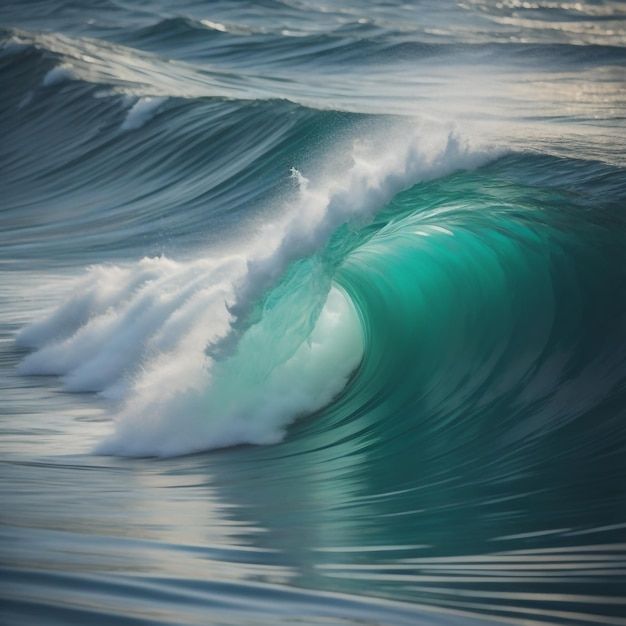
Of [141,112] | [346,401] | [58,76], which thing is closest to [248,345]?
[346,401]

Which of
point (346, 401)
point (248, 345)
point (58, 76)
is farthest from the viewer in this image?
point (58, 76)

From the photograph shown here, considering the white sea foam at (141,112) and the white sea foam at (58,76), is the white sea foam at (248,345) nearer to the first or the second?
the white sea foam at (141,112)

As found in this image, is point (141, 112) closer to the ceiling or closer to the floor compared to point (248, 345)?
closer to the ceiling

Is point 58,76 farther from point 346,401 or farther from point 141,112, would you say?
point 346,401

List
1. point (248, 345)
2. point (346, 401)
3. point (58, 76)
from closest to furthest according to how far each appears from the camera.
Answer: point (248, 345) → point (346, 401) → point (58, 76)

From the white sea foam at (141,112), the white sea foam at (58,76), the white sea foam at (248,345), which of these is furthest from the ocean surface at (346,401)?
the white sea foam at (58,76)

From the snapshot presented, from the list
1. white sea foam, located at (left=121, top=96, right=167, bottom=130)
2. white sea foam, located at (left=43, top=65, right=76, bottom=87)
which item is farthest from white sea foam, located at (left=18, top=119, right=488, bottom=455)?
white sea foam, located at (left=43, top=65, right=76, bottom=87)

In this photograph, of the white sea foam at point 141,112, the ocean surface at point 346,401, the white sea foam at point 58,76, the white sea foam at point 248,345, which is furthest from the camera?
the white sea foam at point 58,76
